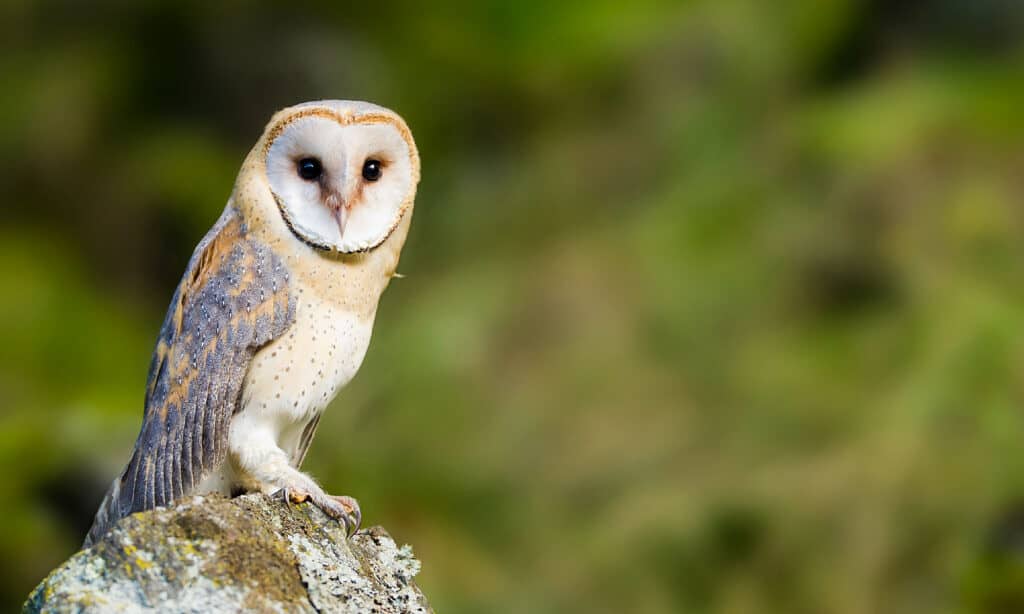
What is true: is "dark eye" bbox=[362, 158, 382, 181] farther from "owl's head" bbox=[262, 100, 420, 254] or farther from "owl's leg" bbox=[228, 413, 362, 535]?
"owl's leg" bbox=[228, 413, 362, 535]

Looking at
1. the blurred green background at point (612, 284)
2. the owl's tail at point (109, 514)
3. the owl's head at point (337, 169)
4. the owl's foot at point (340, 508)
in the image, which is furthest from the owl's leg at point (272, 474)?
the blurred green background at point (612, 284)

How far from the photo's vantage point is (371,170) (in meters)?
2.73

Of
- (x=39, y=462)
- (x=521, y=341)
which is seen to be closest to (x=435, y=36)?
(x=521, y=341)

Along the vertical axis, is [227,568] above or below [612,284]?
below

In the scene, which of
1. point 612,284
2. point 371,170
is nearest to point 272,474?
point 371,170

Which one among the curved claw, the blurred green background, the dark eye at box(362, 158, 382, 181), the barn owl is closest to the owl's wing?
the barn owl

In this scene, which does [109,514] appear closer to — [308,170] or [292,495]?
[292,495]

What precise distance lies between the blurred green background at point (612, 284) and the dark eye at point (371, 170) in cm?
366

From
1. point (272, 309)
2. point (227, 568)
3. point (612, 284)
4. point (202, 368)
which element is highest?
point (612, 284)

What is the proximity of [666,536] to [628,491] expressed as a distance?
1.32ft

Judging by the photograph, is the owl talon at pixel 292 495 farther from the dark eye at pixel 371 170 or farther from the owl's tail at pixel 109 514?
the dark eye at pixel 371 170

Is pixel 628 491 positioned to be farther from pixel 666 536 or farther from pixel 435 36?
pixel 435 36

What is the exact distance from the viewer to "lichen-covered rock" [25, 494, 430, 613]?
6.43 ft

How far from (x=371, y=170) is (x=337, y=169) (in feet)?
0.34
